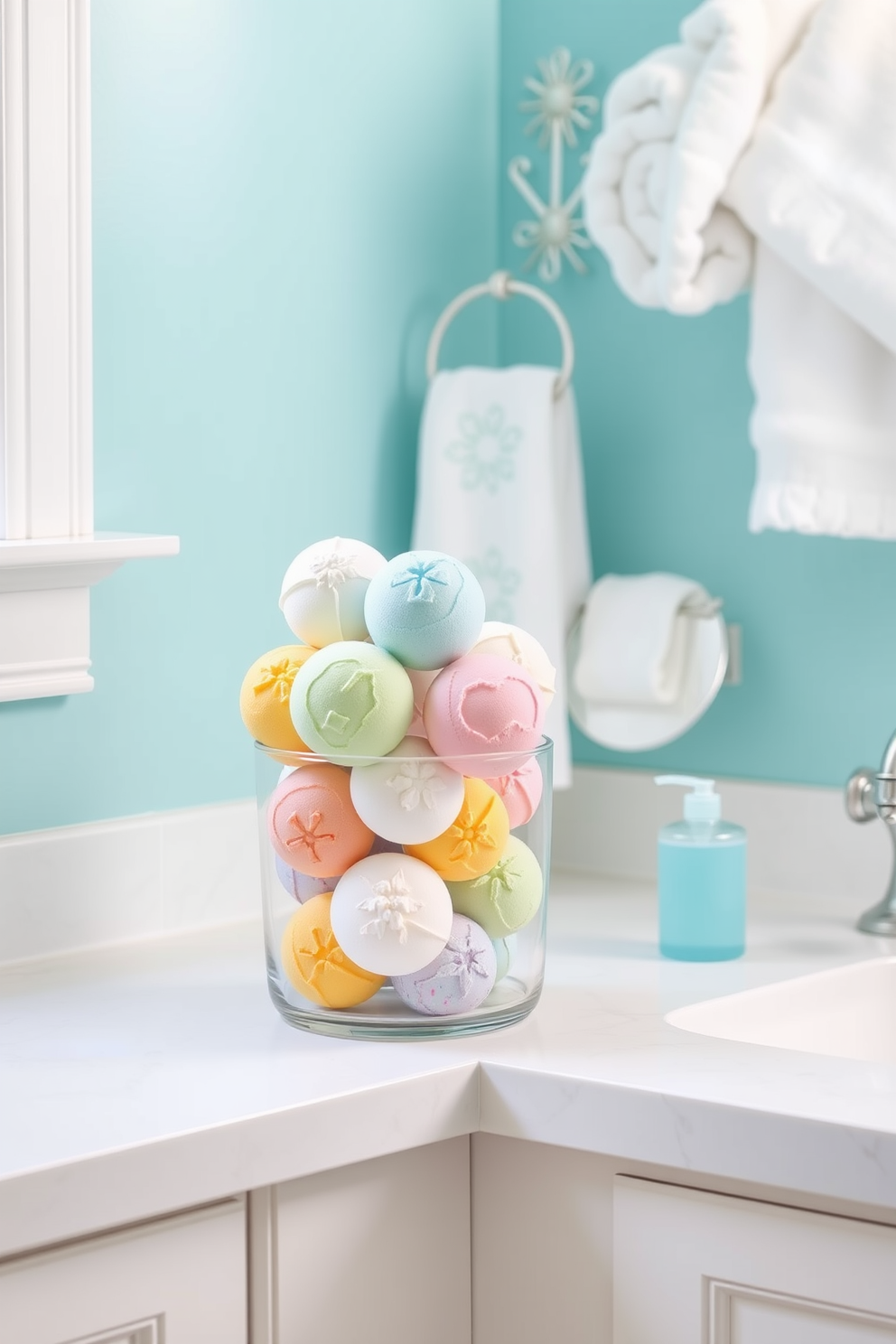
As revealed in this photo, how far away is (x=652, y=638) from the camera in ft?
5.12

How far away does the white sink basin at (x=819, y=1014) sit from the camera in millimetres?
1211

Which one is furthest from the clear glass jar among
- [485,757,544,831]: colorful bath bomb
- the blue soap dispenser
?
the blue soap dispenser

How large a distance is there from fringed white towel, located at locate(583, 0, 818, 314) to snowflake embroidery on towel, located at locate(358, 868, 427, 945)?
639 millimetres

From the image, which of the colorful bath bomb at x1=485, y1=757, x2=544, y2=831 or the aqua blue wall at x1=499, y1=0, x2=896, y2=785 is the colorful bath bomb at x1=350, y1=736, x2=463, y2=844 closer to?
the colorful bath bomb at x1=485, y1=757, x2=544, y2=831

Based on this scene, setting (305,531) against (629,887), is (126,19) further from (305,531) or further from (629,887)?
(629,887)

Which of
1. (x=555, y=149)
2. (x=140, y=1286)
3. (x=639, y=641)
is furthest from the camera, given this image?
(x=555, y=149)

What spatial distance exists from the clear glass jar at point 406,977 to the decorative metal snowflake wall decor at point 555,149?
0.76m

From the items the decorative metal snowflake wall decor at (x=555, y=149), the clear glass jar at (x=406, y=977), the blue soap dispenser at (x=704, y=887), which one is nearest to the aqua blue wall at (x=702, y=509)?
the decorative metal snowflake wall decor at (x=555, y=149)

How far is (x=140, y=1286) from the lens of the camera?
90 centimetres

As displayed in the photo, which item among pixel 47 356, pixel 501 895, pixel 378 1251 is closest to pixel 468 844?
pixel 501 895

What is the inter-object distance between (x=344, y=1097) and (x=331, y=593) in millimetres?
328

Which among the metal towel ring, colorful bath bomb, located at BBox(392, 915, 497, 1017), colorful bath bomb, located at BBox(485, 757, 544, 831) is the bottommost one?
colorful bath bomb, located at BBox(392, 915, 497, 1017)

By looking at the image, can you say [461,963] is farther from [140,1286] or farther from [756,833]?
[756,833]

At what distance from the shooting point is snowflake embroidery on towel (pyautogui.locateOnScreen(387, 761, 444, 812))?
1032mm
